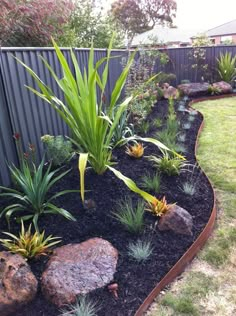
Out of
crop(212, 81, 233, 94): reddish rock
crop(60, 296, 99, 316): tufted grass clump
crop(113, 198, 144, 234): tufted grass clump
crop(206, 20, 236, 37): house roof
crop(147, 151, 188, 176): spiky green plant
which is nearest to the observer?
crop(60, 296, 99, 316): tufted grass clump

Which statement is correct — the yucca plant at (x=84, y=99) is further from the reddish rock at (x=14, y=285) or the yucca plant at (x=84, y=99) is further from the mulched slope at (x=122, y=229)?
the reddish rock at (x=14, y=285)

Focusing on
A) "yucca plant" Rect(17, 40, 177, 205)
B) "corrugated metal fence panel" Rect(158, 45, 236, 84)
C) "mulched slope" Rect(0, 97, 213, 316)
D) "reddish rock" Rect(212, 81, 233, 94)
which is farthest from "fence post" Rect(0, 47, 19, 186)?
"reddish rock" Rect(212, 81, 233, 94)

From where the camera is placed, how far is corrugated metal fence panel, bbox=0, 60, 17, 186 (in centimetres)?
250

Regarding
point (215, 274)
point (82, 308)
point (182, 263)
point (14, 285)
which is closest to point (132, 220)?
point (182, 263)

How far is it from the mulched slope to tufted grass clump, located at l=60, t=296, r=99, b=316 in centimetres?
5

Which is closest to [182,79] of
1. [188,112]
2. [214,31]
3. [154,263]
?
[188,112]

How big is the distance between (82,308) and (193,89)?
7.52m

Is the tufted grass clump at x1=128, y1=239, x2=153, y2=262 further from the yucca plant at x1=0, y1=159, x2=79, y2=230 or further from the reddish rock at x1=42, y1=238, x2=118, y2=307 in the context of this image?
the yucca plant at x1=0, y1=159, x2=79, y2=230

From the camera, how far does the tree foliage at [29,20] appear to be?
361cm

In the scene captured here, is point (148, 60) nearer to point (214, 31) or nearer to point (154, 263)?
point (154, 263)

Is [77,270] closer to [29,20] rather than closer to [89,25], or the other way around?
[29,20]

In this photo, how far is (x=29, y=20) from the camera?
4.01m

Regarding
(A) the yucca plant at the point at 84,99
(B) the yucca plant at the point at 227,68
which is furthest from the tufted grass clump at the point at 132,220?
(B) the yucca plant at the point at 227,68

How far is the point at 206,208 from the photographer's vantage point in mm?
2594
